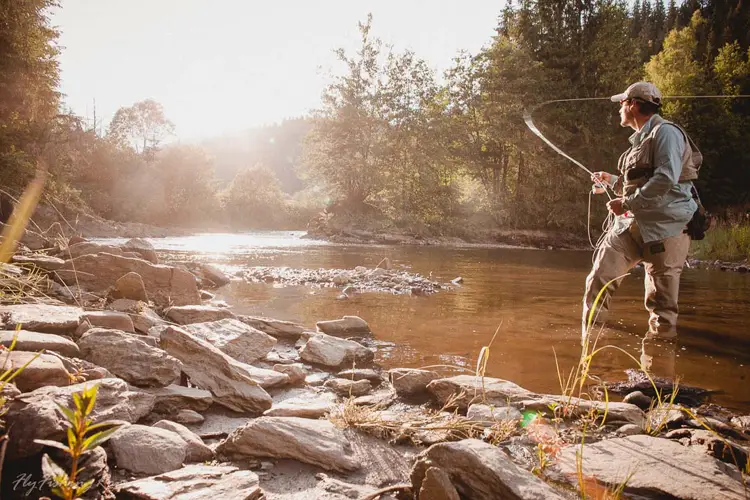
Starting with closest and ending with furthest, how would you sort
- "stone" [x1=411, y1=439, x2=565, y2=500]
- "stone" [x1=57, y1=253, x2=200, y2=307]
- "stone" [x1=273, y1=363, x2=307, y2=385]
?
"stone" [x1=411, y1=439, x2=565, y2=500] < "stone" [x1=273, y1=363, x2=307, y2=385] < "stone" [x1=57, y1=253, x2=200, y2=307]

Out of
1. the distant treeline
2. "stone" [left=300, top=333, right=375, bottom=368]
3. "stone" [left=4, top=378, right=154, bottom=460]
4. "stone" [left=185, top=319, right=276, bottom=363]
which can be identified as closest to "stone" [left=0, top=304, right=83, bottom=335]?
"stone" [left=185, top=319, right=276, bottom=363]

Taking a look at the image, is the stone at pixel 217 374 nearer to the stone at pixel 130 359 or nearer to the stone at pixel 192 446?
the stone at pixel 130 359

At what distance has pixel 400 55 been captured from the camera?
33.4 metres

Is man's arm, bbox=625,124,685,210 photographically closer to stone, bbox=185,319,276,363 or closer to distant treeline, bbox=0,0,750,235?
stone, bbox=185,319,276,363

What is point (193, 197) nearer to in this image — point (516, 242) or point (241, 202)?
→ point (241, 202)

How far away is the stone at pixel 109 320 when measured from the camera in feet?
11.0

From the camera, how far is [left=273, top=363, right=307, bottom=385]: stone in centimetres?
343

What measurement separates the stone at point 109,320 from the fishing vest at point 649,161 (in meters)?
4.98

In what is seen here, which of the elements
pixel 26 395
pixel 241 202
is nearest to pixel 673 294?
pixel 26 395

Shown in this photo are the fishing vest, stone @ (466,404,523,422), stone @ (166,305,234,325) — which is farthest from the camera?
stone @ (166,305,234,325)

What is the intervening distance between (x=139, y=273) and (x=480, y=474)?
5.12 m

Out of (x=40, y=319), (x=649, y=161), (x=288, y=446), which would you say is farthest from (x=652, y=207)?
(x=40, y=319)

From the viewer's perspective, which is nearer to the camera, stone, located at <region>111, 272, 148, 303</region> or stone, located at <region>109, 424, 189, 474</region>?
stone, located at <region>109, 424, 189, 474</region>

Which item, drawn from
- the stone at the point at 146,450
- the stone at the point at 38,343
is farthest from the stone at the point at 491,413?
the stone at the point at 38,343
